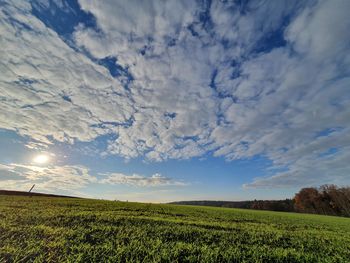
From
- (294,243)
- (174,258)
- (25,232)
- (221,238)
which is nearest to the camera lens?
(174,258)

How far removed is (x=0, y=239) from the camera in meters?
5.73

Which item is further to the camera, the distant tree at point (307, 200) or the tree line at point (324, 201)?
the distant tree at point (307, 200)

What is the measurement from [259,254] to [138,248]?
13.0 feet

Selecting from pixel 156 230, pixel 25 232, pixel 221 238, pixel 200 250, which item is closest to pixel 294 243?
pixel 221 238

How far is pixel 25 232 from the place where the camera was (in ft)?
21.6

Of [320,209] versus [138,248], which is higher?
[320,209]

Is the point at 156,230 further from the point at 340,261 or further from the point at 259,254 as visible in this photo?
the point at 340,261

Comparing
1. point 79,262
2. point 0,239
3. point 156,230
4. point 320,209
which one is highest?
point 320,209

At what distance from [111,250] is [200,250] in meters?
2.73

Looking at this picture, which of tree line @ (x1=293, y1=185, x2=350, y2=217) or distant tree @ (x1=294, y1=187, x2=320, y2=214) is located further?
distant tree @ (x1=294, y1=187, x2=320, y2=214)

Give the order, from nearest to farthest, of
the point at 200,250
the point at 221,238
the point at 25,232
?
the point at 200,250 < the point at 25,232 < the point at 221,238

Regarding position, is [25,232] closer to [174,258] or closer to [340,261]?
[174,258]

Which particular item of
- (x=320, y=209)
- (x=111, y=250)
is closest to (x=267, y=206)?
(x=320, y=209)

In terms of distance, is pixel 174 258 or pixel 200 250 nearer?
pixel 174 258
